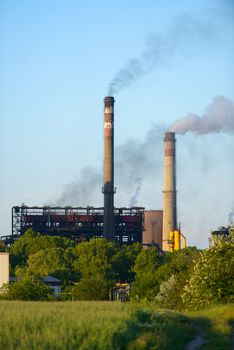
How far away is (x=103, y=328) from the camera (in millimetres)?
24188

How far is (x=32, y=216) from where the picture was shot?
13800cm

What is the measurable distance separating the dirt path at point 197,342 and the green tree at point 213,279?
18.0 meters

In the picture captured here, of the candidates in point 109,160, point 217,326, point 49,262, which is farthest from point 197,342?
point 109,160

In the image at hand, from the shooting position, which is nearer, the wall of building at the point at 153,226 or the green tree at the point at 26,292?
the green tree at the point at 26,292

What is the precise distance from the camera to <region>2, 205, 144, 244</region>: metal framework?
138 m

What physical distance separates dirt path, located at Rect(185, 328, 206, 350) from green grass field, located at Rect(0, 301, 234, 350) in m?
0.14

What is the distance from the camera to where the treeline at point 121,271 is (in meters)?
50.6

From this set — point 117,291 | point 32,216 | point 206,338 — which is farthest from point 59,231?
point 206,338

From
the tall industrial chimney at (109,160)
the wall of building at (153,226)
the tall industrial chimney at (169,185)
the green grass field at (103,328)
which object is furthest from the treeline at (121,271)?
the green grass field at (103,328)

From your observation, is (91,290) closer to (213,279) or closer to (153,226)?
(213,279)

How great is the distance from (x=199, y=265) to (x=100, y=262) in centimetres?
7455

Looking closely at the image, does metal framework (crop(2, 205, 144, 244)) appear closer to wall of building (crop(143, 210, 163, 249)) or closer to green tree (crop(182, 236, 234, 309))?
wall of building (crop(143, 210, 163, 249))

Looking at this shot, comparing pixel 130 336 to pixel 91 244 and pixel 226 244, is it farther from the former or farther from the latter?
pixel 91 244

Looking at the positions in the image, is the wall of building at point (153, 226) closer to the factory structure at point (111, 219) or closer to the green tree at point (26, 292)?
the factory structure at point (111, 219)
